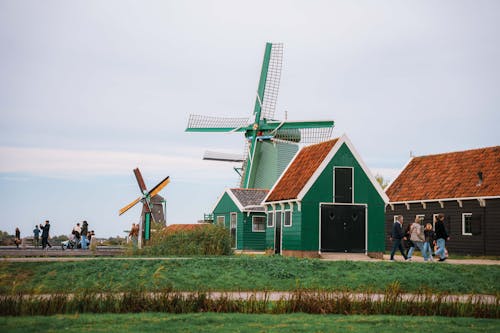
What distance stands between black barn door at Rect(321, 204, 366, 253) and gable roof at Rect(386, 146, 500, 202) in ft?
24.7

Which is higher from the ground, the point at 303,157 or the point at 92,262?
the point at 303,157

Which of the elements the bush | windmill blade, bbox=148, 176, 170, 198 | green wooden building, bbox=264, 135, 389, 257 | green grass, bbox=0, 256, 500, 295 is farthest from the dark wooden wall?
windmill blade, bbox=148, 176, 170, 198

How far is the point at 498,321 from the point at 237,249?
1142 inches

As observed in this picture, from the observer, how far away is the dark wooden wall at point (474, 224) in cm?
3659

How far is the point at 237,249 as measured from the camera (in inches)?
1726

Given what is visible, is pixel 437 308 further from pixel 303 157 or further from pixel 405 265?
pixel 303 157

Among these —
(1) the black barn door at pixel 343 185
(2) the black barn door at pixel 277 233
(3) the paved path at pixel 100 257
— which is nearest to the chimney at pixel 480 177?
(3) the paved path at pixel 100 257

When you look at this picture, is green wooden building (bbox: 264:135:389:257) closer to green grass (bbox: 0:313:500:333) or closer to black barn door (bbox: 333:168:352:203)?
black barn door (bbox: 333:168:352:203)

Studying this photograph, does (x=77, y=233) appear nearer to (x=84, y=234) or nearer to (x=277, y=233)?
(x=84, y=234)

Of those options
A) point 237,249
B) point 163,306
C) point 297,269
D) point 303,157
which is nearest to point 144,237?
point 237,249

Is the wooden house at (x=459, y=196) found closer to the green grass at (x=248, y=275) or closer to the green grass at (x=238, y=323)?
the green grass at (x=248, y=275)

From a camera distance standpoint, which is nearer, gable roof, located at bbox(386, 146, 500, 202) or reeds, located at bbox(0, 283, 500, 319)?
reeds, located at bbox(0, 283, 500, 319)

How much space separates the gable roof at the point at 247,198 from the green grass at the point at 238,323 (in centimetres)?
2777

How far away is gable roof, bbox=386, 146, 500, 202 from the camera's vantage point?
125 feet
